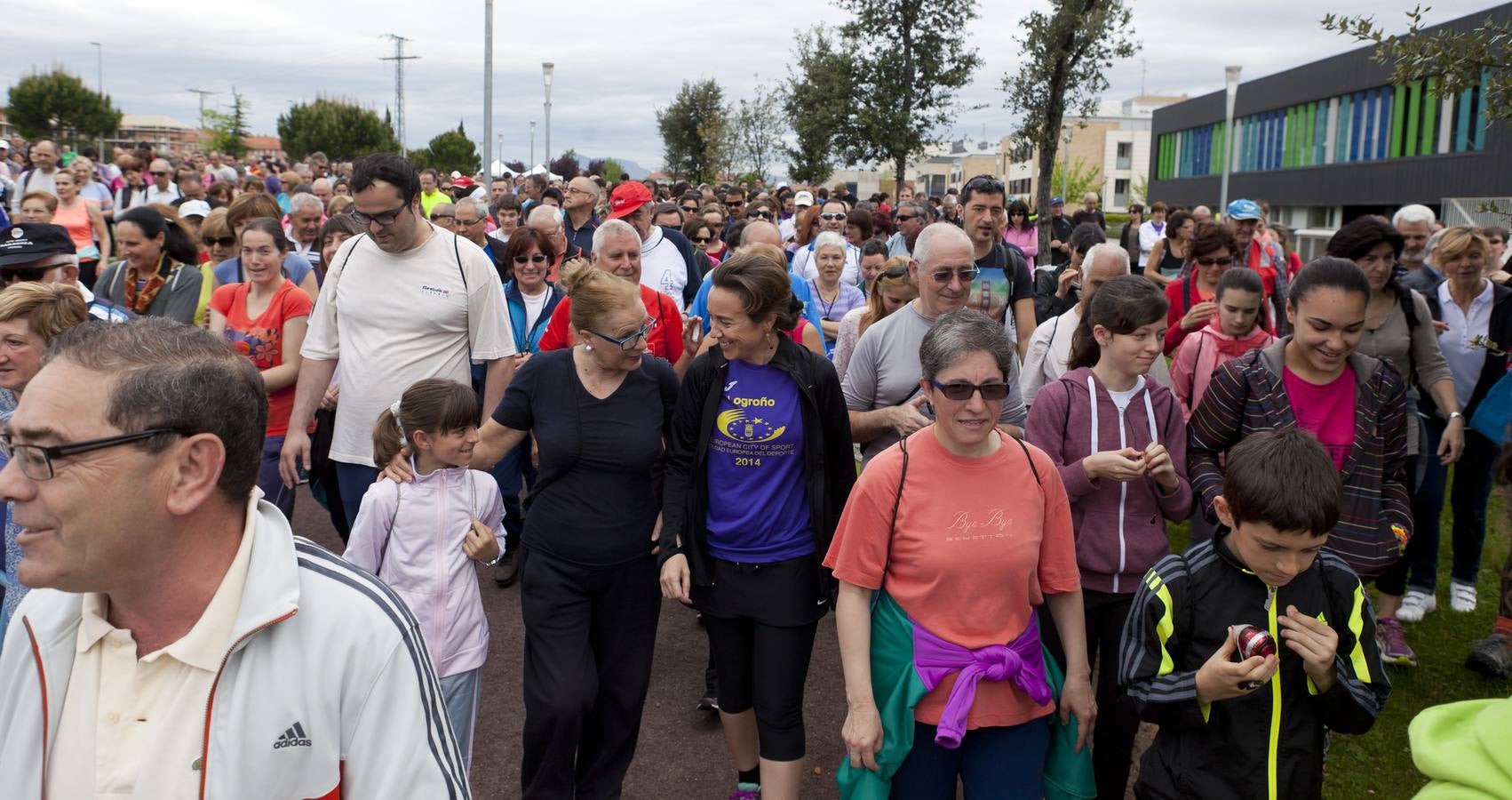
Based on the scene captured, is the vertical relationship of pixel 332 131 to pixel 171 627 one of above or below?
above

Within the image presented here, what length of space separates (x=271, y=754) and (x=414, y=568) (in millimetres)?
2221

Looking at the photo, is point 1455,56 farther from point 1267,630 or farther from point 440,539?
point 440,539

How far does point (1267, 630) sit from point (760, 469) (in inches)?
66.6

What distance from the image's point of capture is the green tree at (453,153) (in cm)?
5994

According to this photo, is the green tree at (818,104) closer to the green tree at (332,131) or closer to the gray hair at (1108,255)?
the gray hair at (1108,255)

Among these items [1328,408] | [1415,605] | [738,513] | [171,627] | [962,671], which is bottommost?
[1415,605]

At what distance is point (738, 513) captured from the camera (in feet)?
12.8

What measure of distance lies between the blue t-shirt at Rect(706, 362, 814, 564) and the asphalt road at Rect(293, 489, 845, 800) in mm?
1236

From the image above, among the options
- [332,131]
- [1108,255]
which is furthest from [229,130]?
[1108,255]

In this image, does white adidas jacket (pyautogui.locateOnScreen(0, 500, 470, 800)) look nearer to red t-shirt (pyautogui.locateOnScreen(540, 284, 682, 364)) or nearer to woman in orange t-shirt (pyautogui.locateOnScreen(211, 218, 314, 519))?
red t-shirt (pyautogui.locateOnScreen(540, 284, 682, 364))

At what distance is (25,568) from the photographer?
1673 mm

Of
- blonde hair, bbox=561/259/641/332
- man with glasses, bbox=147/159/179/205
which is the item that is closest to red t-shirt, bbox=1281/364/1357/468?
blonde hair, bbox=561/259/641/332

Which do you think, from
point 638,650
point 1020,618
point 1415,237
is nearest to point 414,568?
point 638,650

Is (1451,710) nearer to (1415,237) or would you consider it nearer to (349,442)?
(349,442)
